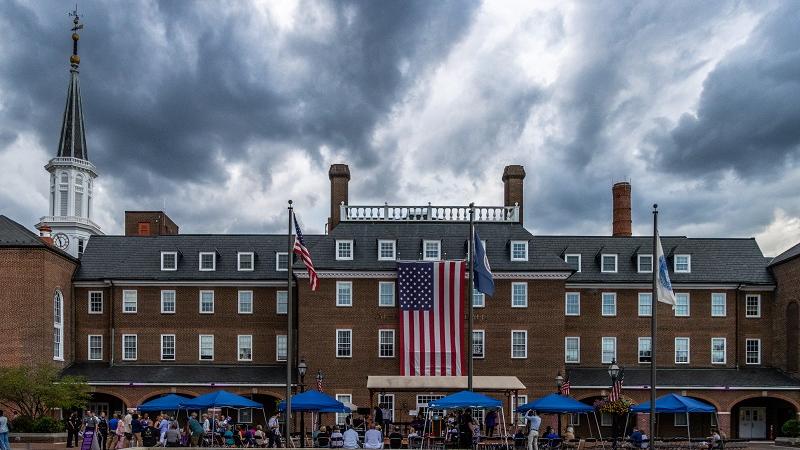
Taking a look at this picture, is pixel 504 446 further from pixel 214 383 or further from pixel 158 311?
pixel 158 311

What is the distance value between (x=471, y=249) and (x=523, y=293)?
61.0ft

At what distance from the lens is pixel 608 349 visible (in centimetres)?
5312

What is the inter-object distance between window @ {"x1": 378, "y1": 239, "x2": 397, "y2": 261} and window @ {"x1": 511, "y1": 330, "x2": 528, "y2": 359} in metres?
7.91

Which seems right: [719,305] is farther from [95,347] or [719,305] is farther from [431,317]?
[95,347]

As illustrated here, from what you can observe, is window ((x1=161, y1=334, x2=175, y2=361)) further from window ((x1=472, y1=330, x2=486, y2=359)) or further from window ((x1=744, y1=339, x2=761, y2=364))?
window ((x1=744, y1=339, x2=761, y2=364))

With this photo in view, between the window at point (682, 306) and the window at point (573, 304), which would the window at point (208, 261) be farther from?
the window at point (682, 306)

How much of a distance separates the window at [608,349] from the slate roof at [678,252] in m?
3.48

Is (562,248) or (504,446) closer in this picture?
(504,446)

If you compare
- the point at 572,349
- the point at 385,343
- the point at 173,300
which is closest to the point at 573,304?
the point at 572,349

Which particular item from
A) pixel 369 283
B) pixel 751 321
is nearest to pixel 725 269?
pixel 751 321

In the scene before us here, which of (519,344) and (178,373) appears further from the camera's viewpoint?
(178,373)

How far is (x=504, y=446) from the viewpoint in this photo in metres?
34.7

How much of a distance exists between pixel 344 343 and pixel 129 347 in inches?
520

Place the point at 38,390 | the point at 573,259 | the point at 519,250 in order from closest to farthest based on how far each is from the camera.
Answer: the point at 38,390 < the point at 519,250 < the point at 573,259
